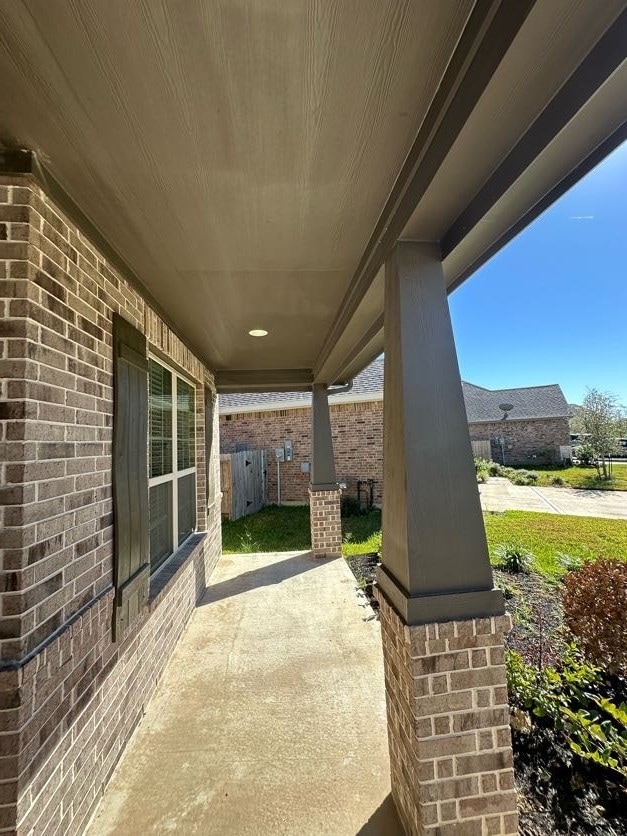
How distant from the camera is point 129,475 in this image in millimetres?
2586

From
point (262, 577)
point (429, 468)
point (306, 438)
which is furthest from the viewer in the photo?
point (306, 438)

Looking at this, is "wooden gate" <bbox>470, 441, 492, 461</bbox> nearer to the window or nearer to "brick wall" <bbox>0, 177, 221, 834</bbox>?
the window

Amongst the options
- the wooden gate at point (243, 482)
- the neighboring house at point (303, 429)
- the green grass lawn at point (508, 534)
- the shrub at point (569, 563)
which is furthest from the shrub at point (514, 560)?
the wooden gate at point (243, 482)

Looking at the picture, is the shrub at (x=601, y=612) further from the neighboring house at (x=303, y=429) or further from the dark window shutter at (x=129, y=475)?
the neighboring house at (x=303, y=429)

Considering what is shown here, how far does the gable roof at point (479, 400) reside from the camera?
1188 cm

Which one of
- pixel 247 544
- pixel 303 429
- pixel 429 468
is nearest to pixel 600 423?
pixel 303 429

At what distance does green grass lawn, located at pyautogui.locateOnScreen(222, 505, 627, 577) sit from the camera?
672cm

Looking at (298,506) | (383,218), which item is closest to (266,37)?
(383,218)

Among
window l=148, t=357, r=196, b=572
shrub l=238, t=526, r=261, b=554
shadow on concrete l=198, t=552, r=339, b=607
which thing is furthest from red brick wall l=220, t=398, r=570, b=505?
window l=148, t=357, r=196, b=572

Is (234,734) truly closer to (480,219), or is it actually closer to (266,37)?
(480,219)

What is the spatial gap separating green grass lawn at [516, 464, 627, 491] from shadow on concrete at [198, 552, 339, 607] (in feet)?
43.3

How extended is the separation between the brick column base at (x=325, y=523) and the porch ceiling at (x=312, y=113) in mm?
4713

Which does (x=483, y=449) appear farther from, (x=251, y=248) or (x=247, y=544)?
(x=251, y=248)

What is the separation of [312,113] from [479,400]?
26565mm
